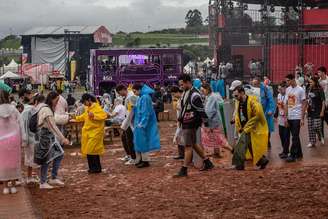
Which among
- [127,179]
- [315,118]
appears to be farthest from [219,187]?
[315,118]

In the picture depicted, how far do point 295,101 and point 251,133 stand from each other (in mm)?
1526

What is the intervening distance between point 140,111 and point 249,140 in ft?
7.46

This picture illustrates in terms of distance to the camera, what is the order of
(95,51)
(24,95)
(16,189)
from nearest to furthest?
1. (16,189)
2. (24,95)
3. (95,51)

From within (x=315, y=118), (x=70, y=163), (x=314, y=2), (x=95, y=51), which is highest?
(x=314, y=2)

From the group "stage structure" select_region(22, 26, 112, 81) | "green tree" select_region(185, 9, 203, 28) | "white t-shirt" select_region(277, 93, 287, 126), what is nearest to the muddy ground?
"white t-shirt" select_region(277, 93, 287, 126)

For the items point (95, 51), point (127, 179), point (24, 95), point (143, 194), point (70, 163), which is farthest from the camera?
point (95, 51)

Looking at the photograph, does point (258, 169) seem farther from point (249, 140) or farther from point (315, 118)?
point (315, 118)

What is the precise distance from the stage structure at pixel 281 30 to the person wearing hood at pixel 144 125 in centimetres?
1734

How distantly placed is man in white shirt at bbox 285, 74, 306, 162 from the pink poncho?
516cm

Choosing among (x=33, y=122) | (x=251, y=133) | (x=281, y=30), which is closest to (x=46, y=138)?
(x=33, y=122)

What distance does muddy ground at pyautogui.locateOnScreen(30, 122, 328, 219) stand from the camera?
7.88 m

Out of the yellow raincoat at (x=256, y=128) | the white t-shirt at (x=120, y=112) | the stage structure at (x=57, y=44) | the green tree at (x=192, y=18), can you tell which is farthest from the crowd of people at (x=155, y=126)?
the green tree at (x=192, y=18)

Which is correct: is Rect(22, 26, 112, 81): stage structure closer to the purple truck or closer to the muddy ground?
the purple truck

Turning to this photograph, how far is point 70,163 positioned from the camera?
547 inches
